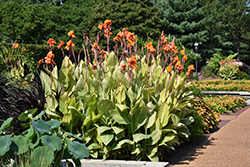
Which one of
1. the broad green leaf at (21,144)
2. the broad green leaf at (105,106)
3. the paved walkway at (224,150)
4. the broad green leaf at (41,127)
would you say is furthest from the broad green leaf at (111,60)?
the broad green leaf at (21,144)

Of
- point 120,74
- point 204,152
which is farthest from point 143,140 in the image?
point 204,152

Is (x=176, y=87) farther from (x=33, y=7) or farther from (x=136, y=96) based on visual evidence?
(x=33, y=7)

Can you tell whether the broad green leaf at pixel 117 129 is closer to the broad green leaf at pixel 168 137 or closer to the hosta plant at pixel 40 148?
the broad green leaf at pixel 168 137

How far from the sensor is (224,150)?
452cm

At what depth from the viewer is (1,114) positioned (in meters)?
3.71

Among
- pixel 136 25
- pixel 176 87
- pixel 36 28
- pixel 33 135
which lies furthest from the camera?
pixel 36 28

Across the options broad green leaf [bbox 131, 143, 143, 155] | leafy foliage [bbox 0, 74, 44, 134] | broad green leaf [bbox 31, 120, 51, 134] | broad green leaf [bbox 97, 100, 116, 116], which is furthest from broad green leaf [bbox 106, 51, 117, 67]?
broad green leaf [bbox 31, 120, 51, 134]

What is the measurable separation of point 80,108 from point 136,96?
84cm

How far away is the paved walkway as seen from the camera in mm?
3887

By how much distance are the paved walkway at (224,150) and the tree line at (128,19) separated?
23.5m

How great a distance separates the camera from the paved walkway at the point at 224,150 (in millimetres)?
3887

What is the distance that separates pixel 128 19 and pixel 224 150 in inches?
1034

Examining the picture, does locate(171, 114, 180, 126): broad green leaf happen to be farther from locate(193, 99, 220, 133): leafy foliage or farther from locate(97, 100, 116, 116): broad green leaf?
locate(193, 99, 220, 133): leafy foliage

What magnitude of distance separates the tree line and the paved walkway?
77.3ft
